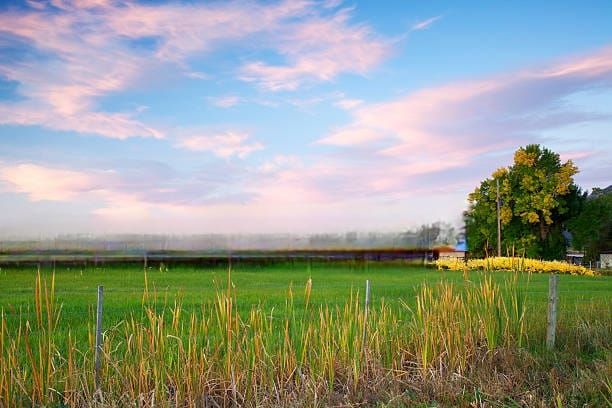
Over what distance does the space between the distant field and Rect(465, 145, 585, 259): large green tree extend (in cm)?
1041

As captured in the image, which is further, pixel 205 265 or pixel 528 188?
pixel 528 188

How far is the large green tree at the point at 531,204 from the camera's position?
32656 millimetres

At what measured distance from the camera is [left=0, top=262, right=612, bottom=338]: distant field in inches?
370

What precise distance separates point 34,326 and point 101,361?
420 centimetres

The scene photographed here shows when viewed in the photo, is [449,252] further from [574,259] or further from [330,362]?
[330,362]

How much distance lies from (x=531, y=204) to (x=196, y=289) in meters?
24.3

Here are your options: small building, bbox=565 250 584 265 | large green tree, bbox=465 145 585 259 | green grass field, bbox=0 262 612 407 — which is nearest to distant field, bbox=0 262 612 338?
green grass field, bbox=0 262 612 407

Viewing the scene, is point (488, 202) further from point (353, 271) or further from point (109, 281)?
point (109, 281)

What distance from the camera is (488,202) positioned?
34.1 metres

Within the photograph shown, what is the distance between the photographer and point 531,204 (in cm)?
3291

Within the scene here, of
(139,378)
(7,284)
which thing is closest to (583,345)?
(139,378)

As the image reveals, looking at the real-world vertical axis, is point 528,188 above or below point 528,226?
above

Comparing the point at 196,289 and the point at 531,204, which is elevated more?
the point at 531,204

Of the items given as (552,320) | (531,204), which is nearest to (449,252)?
(531,204)
